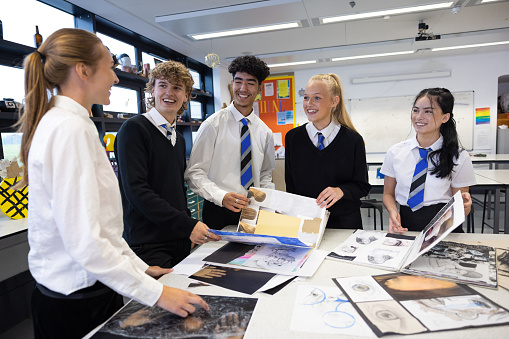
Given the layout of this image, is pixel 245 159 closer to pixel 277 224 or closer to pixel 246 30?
pixel 277 224

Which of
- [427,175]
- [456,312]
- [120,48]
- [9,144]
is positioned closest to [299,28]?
[120,48]

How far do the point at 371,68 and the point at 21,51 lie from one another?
20.5ft

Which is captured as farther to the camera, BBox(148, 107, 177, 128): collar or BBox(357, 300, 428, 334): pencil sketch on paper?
BBox(148, 107, 177, 128): collar

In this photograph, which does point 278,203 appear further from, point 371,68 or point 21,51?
point 371,68

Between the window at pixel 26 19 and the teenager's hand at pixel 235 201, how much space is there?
2474 millimetres

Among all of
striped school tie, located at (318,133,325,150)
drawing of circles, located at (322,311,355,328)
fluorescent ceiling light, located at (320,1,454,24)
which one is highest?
fluorescent ceiling light, located at (320,1,454,24)

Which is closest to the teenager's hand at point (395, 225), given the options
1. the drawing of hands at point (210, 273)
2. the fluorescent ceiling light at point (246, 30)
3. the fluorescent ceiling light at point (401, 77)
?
the drawing of hands at point (210, 273)

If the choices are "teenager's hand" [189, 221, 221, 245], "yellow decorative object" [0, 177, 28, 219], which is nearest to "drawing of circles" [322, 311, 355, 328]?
"teenager's hand" [189, 221, 221, 245]

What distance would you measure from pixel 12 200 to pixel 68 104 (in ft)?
6.35

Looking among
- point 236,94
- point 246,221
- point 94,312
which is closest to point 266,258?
point 246,221

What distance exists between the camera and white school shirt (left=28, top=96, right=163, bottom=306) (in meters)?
0.69

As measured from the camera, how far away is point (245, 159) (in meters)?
1.83

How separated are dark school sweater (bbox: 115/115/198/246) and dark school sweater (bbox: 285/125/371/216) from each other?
2.12 feet

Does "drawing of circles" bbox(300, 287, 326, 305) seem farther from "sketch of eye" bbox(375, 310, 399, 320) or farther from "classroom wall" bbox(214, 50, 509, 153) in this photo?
"classroom wall" bbox(214, 50, 509, 153)
